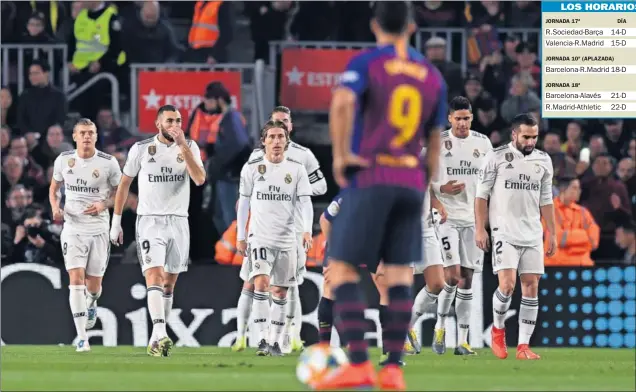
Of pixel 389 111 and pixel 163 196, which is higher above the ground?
pixel 389 111

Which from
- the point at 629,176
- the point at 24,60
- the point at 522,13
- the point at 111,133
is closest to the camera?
the point at 629,176

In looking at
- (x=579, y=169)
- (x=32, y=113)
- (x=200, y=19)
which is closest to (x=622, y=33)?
(x=579, y=169)

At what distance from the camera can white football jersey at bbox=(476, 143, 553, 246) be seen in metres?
13.9

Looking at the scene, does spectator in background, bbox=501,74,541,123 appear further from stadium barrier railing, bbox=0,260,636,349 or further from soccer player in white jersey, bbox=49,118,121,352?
soccer player in white jersey, bbox=49,118,121,352

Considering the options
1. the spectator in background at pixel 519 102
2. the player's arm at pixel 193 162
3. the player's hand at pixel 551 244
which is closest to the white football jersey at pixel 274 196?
the player's arm at pixel 193 162

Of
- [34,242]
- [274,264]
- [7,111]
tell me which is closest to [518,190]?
[274,264]

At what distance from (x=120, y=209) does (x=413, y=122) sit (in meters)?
6.04

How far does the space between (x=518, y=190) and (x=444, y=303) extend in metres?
1.61

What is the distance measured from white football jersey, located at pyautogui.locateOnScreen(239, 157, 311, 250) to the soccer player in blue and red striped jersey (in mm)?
5059

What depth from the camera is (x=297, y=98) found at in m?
19.7

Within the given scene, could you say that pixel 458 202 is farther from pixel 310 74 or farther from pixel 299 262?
pixel 310 74

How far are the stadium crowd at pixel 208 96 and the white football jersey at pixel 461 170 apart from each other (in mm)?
3162

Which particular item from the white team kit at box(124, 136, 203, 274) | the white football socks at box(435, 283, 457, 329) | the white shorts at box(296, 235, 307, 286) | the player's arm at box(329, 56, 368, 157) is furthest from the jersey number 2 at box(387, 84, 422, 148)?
the white football socks at box(435, 283, 457, 329)

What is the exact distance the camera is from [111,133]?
19.5m
